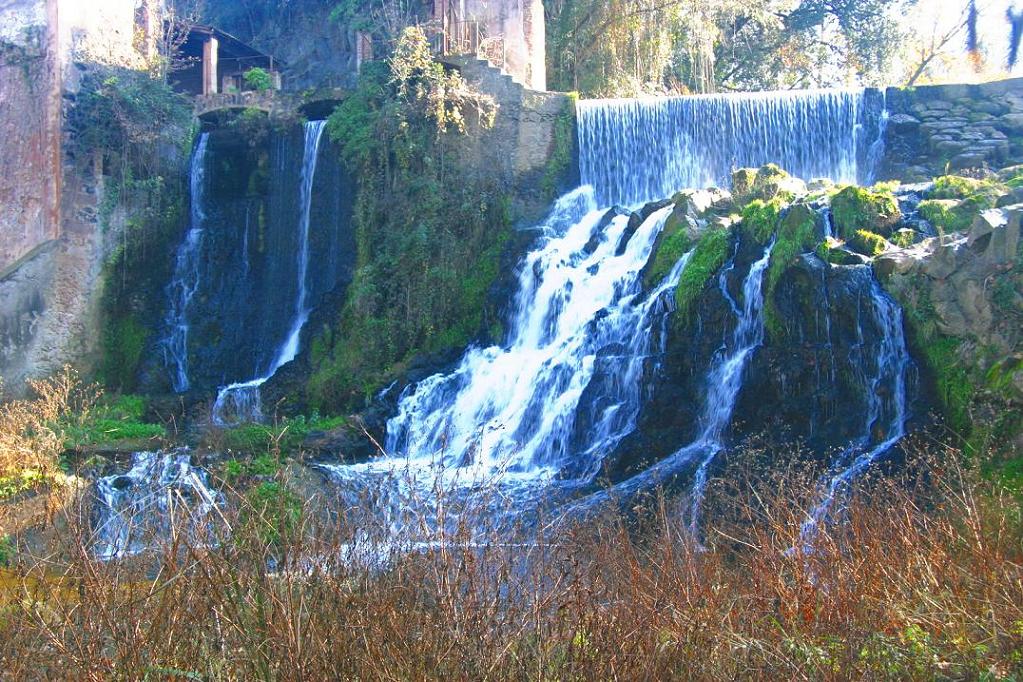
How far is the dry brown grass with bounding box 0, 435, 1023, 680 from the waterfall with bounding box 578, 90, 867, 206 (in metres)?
14.2

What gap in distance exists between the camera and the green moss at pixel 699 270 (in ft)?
48.8

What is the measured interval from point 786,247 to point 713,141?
257 inches

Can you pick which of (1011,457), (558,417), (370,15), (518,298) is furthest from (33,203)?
(1011,457)

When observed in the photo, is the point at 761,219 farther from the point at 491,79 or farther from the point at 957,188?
the point at 491,79

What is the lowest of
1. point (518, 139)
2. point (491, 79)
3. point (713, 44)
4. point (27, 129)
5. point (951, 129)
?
point (951, 129)

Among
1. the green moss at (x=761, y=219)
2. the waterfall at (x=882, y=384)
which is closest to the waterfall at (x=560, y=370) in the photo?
the green moss at (x=761, y=219)

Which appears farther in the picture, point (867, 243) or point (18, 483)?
point (867, 243)

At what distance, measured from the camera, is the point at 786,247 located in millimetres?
14570

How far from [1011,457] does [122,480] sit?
10.5m

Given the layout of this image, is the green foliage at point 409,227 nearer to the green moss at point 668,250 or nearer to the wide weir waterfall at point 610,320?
the wide weir waterfall at point 610,320

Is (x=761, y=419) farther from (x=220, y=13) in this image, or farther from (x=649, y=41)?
(x=220, y=13)

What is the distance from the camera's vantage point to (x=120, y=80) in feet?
73.5

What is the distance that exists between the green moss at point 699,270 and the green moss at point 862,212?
1.44m

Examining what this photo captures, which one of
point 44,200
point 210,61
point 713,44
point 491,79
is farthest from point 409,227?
point 713,44
